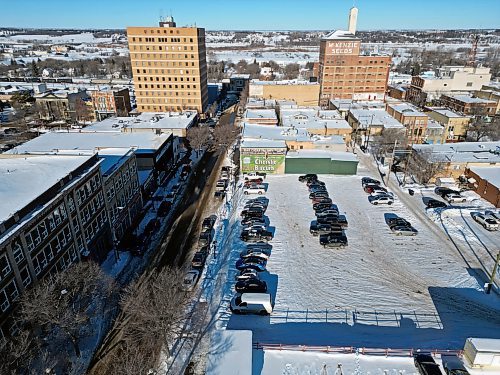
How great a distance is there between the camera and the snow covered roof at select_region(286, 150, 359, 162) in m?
45.2

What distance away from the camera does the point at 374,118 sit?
6222 cm

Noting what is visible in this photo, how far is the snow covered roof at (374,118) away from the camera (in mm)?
58562

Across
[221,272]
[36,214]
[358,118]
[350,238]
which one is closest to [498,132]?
[358,118]

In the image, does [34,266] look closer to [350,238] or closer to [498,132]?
[350,238]

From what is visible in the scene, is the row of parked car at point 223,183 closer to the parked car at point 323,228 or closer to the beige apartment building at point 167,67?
the parked car at point 323,228

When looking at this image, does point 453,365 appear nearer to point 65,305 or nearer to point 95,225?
point 65,305

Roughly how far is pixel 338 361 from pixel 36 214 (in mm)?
19028

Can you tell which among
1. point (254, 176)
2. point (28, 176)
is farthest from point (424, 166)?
point (28, 176)

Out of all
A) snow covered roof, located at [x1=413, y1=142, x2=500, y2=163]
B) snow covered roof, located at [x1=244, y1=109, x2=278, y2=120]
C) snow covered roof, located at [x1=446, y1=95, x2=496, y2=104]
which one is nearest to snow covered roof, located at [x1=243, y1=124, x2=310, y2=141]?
snow covered roof, located at [x1=244, y1=109, x2=278, y2=120]

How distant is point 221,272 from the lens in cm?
2695

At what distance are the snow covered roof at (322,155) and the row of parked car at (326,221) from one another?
19.7 feet

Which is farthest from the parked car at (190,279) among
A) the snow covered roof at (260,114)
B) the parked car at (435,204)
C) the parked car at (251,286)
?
the snow covered roof at (260,114)

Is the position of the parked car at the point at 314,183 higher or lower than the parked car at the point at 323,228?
higher

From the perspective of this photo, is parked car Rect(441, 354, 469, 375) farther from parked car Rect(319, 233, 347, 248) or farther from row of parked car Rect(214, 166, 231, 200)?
row of parked car Rect(214, 166, 231, 200)
